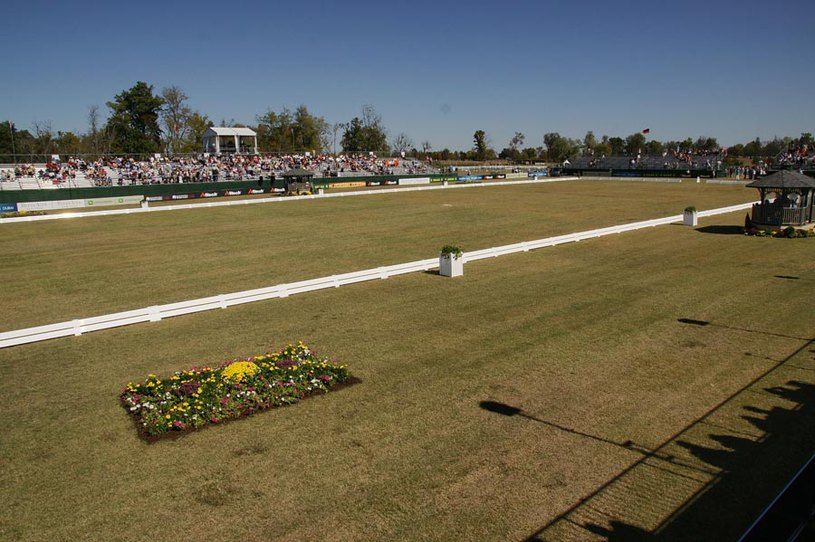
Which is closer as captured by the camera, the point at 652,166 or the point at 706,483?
the point at 706,483

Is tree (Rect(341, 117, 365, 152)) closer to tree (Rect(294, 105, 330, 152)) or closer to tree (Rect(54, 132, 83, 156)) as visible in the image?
tree (Rect(294, 105, 330, 152))

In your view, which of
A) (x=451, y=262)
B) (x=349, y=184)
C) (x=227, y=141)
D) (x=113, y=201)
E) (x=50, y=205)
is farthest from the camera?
(x=227, y=141)

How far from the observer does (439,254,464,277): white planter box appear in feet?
66.7

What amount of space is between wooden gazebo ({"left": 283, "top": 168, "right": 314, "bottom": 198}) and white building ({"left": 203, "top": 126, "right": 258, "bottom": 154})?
2819cm

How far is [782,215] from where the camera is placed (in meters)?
28.6

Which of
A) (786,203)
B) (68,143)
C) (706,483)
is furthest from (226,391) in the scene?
(68,143)

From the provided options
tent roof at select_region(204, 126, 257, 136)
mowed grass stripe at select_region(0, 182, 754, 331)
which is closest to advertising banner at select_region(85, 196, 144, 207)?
mowed grass stripe at select_region(0, 182, 754, 331)

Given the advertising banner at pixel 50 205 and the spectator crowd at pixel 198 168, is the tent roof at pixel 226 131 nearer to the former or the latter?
the spectator crowd at pixel 198 168

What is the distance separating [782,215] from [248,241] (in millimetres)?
28324

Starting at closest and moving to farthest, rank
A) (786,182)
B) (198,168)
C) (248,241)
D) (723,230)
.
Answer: (786,182)
(248,241)
(723,230)
(198,168)

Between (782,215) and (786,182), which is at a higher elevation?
(786,182)

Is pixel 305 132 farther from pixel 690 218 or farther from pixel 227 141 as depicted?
pixel 690 218

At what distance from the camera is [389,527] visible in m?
6.73

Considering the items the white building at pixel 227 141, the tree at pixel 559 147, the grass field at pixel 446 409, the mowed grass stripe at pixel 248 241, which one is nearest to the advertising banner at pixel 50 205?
the mowed grass stripe at pixel 248 241
